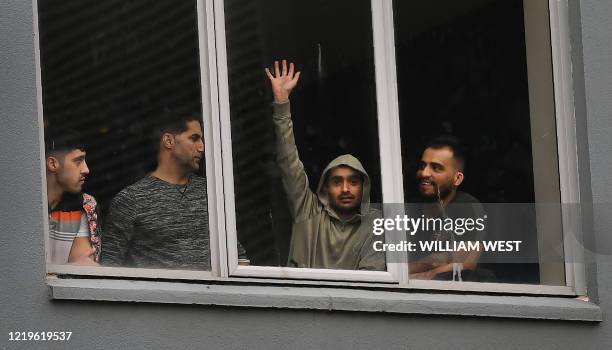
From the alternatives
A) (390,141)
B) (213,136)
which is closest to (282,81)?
(213,136)

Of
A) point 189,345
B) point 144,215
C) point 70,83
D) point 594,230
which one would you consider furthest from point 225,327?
point 594,230

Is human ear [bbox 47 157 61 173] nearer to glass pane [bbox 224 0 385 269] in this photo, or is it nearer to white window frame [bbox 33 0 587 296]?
white window frame [bbox 33 0 587 296]

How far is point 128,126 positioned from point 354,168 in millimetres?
1270

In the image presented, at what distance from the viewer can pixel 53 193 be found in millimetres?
8797

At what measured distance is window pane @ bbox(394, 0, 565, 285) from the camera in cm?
934

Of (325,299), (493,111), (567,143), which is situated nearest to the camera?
(325,299)

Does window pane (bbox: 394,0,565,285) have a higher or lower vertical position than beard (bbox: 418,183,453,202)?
higher

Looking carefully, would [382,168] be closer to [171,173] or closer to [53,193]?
[171,173]

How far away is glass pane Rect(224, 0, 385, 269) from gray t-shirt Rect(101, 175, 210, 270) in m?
0.33

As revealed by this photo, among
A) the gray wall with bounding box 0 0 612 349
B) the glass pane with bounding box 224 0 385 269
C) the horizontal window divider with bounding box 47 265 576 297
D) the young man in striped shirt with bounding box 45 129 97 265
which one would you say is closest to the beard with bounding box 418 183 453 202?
the glass pane with bounding box 224 0 385 269

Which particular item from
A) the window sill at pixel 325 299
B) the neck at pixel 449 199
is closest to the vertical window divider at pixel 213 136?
the window sill at pixel 325 299

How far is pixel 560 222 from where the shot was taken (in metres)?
9.38

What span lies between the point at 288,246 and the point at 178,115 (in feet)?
3.04

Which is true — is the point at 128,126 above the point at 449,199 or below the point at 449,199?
above
